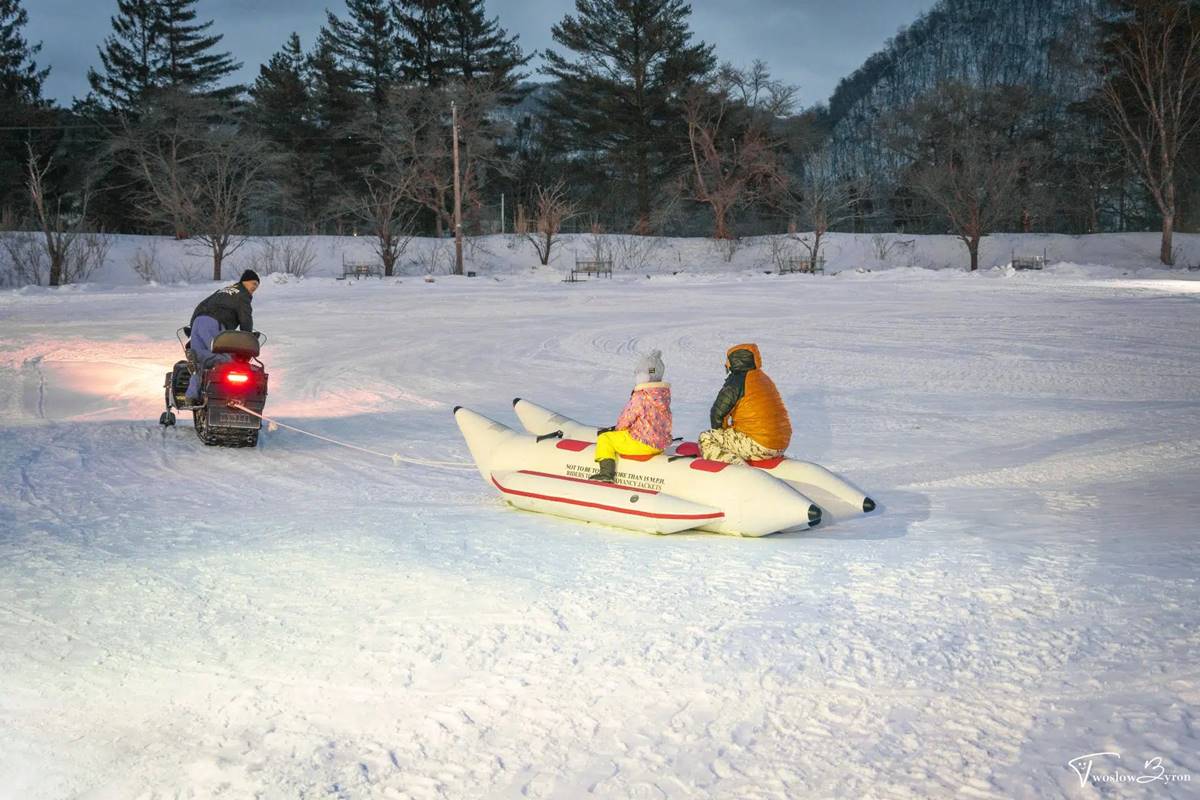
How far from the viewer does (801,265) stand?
1853 inches

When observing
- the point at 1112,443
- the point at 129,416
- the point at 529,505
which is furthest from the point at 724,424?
the point at 129,416

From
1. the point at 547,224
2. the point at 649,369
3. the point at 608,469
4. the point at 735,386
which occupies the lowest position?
the point at 608,469

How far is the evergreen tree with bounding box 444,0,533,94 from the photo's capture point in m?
56.7

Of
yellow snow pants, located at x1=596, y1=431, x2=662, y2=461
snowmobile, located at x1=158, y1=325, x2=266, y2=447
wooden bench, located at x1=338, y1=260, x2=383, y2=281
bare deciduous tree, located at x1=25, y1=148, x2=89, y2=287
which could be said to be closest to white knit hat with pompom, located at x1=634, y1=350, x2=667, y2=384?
yellow snow pants, located at x1=596, y1=431, x2=662, y2=461

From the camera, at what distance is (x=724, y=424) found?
7.79 metres

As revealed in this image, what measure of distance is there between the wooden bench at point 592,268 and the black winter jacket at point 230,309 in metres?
32.2

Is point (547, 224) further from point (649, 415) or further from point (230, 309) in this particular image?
point (649, 415)

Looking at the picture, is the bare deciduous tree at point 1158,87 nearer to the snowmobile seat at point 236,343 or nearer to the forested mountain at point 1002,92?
the forested mountain at point 1002,92

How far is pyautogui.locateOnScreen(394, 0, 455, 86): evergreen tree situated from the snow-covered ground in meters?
47.4

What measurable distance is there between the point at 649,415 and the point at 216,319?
515 cm

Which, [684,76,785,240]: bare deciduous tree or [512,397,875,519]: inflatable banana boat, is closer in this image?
[512,397,875,519]: inflatable banana boat

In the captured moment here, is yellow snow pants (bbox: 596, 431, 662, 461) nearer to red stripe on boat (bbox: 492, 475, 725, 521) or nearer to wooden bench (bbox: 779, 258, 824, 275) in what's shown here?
red stripe on boat (bbox: 492, 475, 725, 521)

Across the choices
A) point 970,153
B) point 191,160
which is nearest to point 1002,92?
point 970,153

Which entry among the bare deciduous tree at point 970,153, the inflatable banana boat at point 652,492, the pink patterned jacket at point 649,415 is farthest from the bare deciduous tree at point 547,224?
the pink patterned jacket at point 649,415
